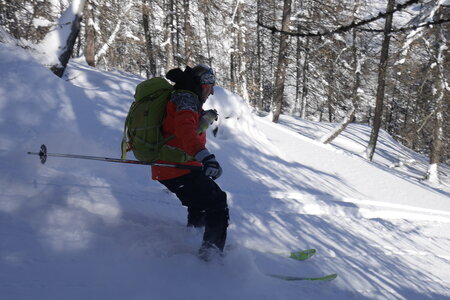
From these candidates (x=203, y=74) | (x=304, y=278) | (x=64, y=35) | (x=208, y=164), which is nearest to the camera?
(x=208, y=164)

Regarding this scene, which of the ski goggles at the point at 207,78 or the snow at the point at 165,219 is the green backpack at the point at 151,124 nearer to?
the ski goggles at the point at 207,78

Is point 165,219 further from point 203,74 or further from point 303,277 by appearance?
point 203,74

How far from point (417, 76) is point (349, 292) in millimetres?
15358

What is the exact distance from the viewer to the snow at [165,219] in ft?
9.25

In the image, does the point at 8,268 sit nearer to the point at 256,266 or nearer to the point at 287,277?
the point at 256,266

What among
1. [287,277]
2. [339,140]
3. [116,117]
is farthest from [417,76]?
[287,277]

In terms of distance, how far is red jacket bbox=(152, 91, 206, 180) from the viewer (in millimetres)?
2768

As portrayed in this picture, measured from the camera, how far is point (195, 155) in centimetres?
277

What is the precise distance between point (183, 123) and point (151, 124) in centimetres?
32

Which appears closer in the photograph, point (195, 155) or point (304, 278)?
point (195, 155)

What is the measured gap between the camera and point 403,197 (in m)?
9.20

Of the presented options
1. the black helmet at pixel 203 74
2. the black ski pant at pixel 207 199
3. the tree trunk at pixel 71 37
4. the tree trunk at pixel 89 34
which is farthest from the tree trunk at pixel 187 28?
the black ski pant at pixel 207 199

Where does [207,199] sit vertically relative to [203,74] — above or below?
below

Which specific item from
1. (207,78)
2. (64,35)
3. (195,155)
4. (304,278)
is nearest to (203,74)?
(207,78)
